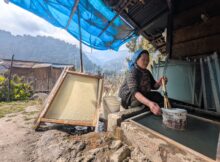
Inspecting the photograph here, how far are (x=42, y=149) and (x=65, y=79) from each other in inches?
49.7

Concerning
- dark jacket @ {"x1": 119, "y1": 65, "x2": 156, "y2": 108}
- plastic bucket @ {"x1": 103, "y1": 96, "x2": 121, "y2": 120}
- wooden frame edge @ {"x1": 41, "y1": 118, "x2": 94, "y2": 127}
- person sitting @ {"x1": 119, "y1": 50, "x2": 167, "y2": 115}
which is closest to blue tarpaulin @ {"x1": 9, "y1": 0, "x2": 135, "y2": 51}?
person sitting @ {"x1": 119, "y1": 50, "x2": 167, "y2": 115}

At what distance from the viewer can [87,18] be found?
10.8ft

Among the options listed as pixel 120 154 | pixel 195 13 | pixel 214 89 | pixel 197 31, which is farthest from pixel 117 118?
pixel 195 13

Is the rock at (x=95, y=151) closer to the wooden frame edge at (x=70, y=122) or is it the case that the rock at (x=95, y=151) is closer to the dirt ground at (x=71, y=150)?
the dirt ground at (x=71, y=150)

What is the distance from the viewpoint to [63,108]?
7.30 ft

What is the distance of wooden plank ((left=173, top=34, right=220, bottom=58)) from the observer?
2504 millimetres

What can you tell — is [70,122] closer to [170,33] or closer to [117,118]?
[117,118]

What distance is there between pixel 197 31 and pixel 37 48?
55.6 metres

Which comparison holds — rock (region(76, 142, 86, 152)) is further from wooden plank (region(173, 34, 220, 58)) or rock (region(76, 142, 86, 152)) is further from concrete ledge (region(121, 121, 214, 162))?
wooden plank (region(173, 34, 220, 58))

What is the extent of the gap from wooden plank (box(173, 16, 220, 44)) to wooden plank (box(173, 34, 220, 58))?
9 centimetres

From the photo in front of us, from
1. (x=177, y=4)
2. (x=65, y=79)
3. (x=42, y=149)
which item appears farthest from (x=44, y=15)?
(x=177, y=4)

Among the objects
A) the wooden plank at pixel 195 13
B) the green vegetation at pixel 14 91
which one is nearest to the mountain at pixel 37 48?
the green vegetation at pixel 14 91

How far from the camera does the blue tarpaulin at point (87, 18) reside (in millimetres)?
2641

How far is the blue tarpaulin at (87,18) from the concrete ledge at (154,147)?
2375mm
